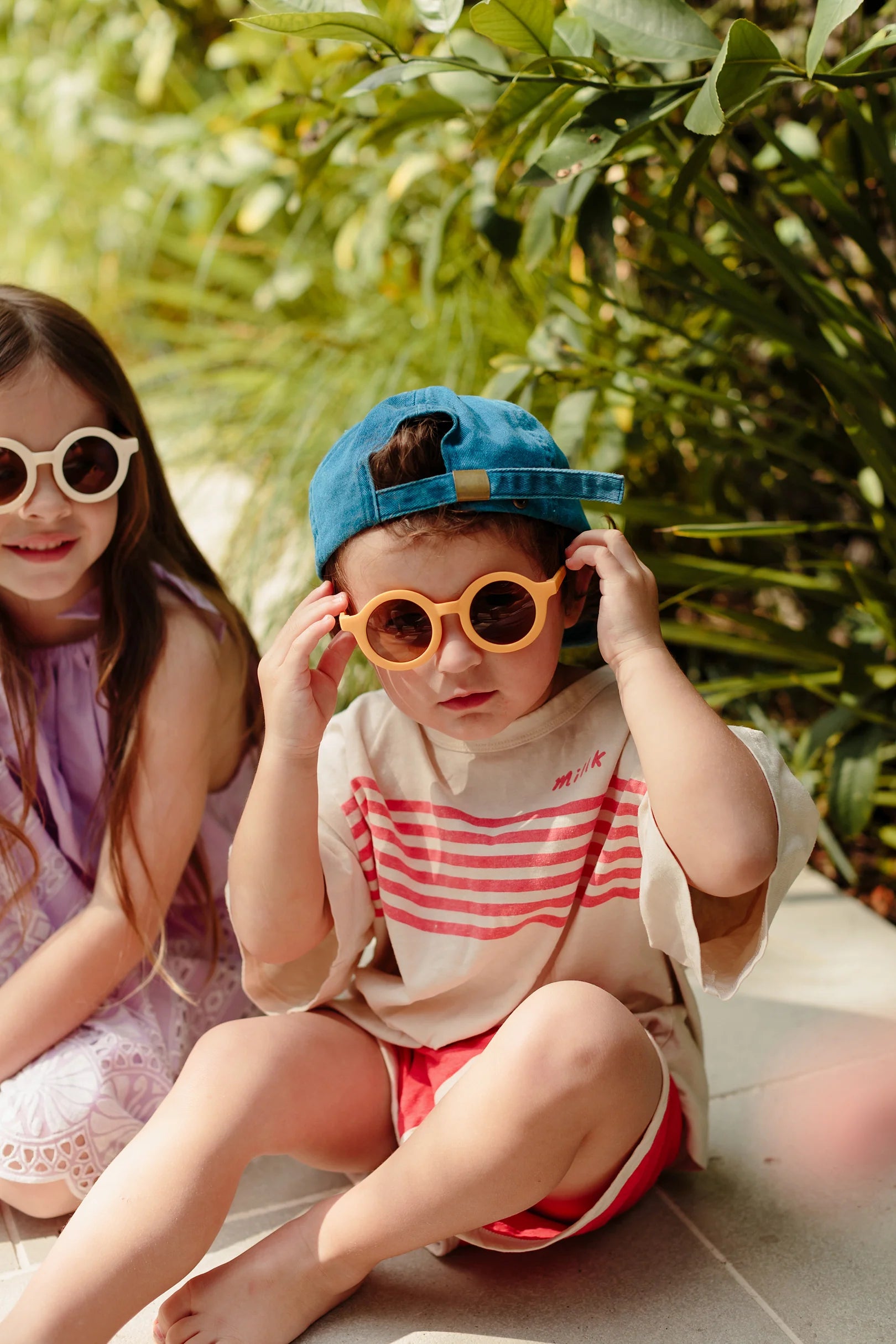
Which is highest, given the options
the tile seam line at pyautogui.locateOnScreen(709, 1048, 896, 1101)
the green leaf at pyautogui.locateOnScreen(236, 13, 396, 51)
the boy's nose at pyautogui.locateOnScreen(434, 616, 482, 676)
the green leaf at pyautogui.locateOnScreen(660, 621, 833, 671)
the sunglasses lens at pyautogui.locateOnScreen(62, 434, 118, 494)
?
the green leaf at pyautogui.locateOnScreen(236, 13, 396, 51)

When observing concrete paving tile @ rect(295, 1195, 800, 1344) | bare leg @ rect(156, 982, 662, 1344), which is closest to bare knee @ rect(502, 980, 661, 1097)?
bare leg @ rect(156, 982, 662, 1344)

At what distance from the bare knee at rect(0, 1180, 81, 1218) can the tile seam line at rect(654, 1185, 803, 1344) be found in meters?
0.71

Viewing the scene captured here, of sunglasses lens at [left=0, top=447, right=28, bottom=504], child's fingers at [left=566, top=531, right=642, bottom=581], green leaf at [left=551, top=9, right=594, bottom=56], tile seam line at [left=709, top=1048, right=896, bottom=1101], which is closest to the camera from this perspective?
child's fingers at [left=566, top=531, right=642, bottom=581]

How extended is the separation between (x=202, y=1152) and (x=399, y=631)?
57 cm

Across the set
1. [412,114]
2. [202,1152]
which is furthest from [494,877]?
[412,114]

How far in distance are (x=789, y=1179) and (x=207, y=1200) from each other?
691mm

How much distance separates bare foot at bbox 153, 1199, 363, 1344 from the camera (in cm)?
122

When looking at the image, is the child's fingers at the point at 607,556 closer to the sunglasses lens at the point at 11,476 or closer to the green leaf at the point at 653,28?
the green leaf at the point at 653,28

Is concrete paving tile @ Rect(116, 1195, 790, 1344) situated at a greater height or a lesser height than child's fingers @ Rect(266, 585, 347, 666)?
lesser

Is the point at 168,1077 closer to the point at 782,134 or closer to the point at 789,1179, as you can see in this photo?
the point at 789,1179

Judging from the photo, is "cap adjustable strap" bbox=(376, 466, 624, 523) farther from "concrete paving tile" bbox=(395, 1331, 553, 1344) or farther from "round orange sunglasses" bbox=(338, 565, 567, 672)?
"concrete paving tile" bbox=(395, 1331, 553, 1344)

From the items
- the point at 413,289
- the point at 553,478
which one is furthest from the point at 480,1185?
the point at 413,289

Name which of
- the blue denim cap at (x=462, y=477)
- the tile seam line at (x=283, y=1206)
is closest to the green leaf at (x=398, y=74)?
the blue denim cap at (x=462, y=477)

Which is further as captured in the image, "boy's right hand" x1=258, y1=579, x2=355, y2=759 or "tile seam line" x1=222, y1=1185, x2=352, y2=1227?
"tile seam line" x1=222, y1=1185, x2=352, y2=1227
